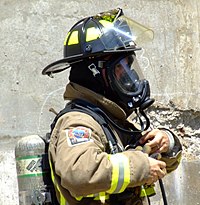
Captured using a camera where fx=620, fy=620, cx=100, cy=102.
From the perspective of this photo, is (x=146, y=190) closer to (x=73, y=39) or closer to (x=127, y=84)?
(x=127, y=84)

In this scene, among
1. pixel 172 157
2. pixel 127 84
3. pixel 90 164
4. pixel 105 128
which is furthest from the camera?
pixel 172 157

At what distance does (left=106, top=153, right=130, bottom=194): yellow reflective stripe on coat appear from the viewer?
244 cm

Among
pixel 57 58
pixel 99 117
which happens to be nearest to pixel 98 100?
pixel 99 117

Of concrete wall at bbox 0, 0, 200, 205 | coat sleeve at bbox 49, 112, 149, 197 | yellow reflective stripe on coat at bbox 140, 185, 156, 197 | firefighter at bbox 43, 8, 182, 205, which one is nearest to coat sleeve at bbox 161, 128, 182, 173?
firefighter at bbox 43, 8, 182, 205

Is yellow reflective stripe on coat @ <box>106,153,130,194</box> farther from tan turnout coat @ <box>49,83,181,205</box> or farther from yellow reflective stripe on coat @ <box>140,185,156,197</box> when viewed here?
yellow reflective stripe on coat @ <box>140,185,156,197</box>

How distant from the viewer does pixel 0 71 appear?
3842 millimetres

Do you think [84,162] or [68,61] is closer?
[84,162]

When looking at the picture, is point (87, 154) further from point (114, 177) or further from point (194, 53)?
point (194, 53)

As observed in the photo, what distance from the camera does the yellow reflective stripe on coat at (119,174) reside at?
8.00 ft

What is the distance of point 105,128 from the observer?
8.69ft

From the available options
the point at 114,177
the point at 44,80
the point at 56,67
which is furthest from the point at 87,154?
the point at 44,80

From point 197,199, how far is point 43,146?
1700 millimetres

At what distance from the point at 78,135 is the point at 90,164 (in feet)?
0.49

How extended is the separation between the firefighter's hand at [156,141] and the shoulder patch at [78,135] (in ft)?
1.21
